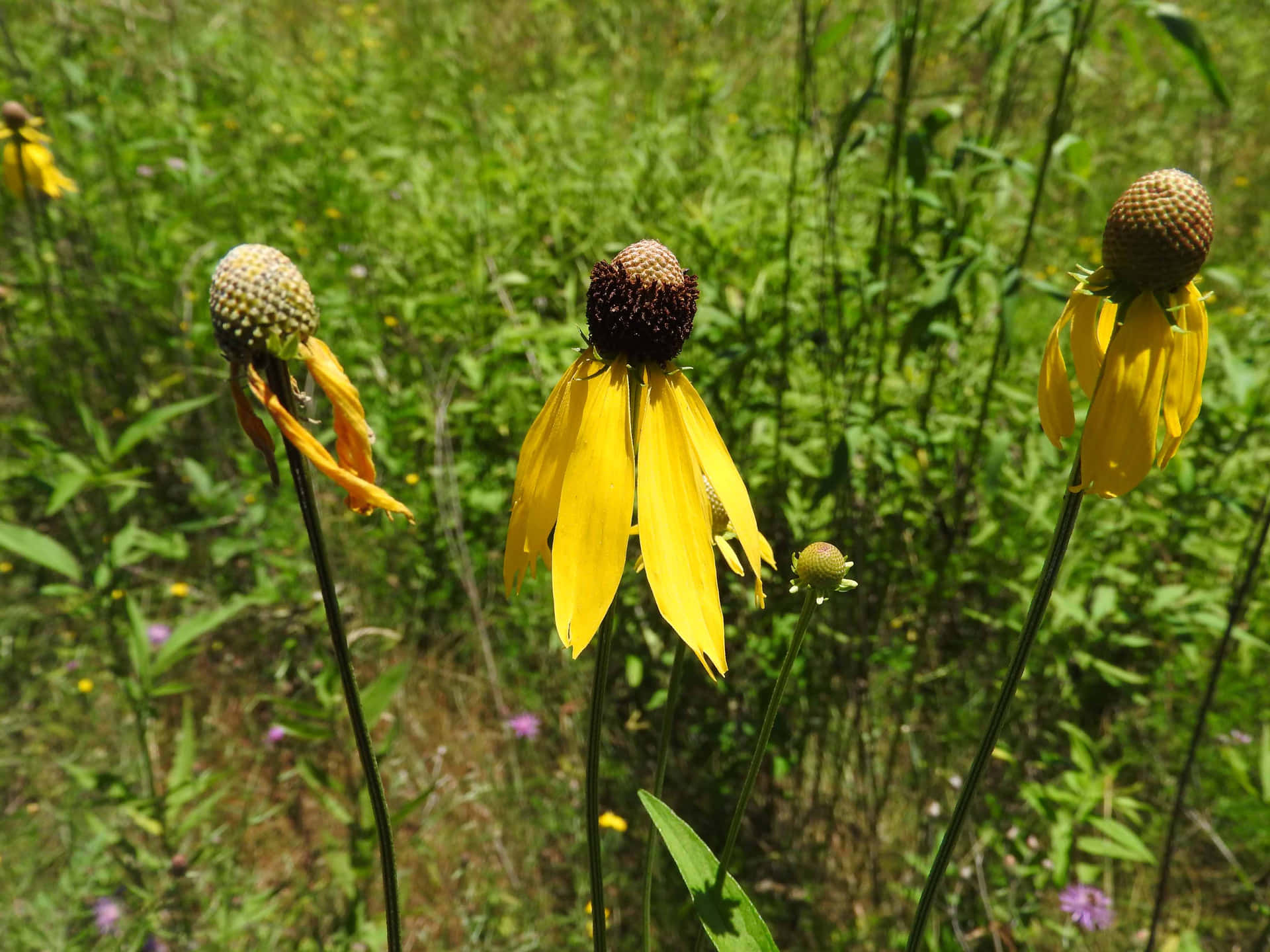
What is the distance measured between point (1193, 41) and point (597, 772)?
158 cm

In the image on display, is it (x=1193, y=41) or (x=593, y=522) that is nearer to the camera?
(x=593, y=522)

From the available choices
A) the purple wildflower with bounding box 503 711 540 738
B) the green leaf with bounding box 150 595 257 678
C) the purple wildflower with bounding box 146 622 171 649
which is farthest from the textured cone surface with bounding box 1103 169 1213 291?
the purple wildflower with bounding box 146 622 171 649

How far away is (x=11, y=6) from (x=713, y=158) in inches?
196

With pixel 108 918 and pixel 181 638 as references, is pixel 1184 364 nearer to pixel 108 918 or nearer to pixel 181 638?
pixel 181 638

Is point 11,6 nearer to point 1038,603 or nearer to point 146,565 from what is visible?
point 146,565

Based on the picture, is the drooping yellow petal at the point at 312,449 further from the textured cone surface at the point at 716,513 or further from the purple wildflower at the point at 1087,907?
the purple wildflower at the point at 1087,907

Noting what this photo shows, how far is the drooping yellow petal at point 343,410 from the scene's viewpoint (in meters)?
0.83

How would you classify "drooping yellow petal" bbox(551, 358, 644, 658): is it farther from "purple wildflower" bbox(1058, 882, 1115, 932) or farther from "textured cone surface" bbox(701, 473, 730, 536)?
"purple wildflower" bbox(1058, 882, 1115, 932)

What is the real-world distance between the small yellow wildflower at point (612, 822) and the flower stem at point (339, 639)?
1.19 m

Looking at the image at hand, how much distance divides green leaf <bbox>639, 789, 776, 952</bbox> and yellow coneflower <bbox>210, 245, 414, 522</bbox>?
399 millimetres

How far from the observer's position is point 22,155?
2.52m

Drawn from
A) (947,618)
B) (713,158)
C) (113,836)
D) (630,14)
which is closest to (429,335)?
(713,158)

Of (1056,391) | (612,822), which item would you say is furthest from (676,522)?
(612,822)

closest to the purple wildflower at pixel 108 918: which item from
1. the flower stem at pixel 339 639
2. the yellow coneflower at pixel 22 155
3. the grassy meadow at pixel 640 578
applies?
the grassy meadow at pixel 640 578
